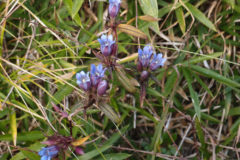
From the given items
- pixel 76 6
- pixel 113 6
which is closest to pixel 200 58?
pixel 113 6

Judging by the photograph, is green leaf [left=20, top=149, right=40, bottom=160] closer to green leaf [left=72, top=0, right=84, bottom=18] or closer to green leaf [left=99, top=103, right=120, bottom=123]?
green leaf [left=99, top=103, right=120, bottom=123]

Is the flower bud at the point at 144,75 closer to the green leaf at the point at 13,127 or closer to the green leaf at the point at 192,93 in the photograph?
the green leaf at the point at 192,93

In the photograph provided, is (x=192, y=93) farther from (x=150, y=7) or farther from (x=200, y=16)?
(x=150, y=7)

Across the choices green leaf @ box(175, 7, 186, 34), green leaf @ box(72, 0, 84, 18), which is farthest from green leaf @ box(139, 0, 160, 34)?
green leaf @ box(72, 0, 84, 18)

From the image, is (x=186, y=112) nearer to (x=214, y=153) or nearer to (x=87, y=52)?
(x=214, y=153)

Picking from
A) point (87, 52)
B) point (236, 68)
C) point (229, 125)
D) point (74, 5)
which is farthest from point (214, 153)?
point (74, 5)

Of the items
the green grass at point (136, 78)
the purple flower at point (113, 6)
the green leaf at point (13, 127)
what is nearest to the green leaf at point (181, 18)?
the green grass at point (136, 78)
